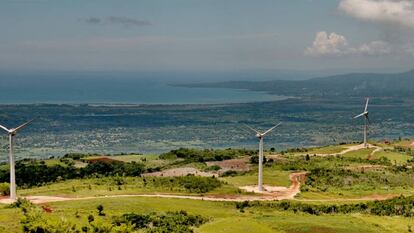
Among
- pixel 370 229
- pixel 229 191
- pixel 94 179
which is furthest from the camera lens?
pixel 94 179

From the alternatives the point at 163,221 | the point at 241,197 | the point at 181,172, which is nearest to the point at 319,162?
the point at 181,172

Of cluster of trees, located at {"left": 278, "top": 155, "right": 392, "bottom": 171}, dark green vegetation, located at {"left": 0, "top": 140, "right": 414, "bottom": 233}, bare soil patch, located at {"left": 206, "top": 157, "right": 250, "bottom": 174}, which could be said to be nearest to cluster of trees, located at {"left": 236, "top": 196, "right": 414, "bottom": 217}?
dark green vegetation, located at {"left": 0, "top": 140, "right": 414, "bottom": 233}

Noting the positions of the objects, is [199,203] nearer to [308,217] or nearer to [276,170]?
[308,217]

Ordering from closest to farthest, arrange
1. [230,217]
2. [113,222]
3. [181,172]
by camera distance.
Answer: [113,222]
[230,217]
[181,172]

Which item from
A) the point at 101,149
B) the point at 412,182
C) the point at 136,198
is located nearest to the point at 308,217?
the point at 136,198

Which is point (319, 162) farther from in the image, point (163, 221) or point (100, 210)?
point (100, 210)

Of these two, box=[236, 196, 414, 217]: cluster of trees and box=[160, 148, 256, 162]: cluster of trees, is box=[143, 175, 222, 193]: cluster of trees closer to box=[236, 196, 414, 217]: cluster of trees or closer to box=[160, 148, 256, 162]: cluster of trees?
box=[236, 196, 414, 217]: cluster of trees

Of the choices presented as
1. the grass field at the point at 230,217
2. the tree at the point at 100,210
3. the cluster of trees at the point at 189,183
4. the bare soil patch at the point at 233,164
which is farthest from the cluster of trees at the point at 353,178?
the tree at the point at 100,210

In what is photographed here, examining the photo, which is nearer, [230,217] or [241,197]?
[230,217]
